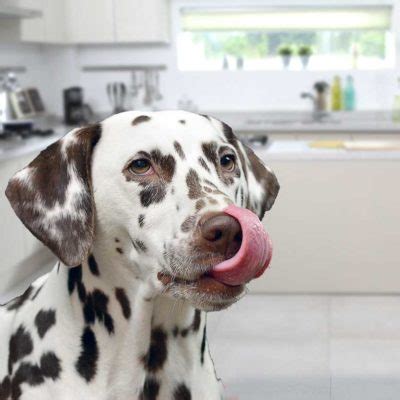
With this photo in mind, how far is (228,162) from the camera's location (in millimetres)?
1426

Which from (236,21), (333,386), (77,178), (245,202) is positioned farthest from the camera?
(236,21)

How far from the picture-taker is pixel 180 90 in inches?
269

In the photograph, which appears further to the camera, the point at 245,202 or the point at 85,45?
the point at 85,45

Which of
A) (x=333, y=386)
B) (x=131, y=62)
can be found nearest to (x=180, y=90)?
(x=131, y=62)

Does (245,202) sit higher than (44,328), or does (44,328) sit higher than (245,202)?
(245,202)

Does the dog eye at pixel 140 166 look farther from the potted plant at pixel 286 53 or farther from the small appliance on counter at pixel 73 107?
the potted plant at pixel 286 53

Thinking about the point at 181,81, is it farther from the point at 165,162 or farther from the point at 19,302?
the point at 165,162

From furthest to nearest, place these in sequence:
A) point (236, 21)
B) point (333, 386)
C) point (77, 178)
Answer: point (236, 21) < point (333, 386) < point (77, 178)

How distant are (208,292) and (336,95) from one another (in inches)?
211

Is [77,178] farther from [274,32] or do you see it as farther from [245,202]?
[274,32]

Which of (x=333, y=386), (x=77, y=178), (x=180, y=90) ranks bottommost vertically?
(x=333, y=386)

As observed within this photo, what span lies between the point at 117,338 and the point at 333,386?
2031mm

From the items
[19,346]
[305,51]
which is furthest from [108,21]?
[19,346]

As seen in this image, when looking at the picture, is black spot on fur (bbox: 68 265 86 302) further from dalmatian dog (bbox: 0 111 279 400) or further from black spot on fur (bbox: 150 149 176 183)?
black spot on fur (bbox: 150 149 176 183)
